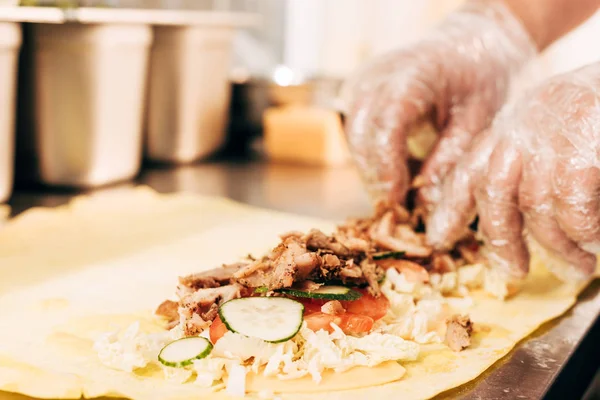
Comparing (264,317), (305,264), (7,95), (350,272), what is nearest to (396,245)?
(350,272)

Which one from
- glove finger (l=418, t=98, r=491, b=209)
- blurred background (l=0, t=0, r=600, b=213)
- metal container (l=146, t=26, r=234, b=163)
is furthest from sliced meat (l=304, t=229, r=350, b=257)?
metal container (l=146, t=26, r=234, b=163)

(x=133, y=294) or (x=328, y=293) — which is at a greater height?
A: (x=328, y=293)

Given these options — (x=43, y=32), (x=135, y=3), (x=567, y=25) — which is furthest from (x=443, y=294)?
(x=135, y=3)

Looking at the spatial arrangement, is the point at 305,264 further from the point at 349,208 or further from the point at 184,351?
the point at 349,208

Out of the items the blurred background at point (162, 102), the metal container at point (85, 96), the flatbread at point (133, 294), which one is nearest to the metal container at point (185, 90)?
the blurred background at point (162, 102)

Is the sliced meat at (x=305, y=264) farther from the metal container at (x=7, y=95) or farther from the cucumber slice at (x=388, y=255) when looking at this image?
the metal container at (x=7, y=95)

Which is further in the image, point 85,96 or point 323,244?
point 85,96

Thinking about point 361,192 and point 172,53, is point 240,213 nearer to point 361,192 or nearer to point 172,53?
point 361,192
